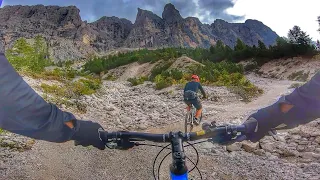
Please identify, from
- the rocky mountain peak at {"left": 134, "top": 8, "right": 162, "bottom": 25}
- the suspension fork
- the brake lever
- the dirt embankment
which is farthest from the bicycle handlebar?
the rocky mountain peak at {"left": 134, "top": 8, "right": 162, "bottom": 25}

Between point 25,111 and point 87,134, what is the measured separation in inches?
12.6

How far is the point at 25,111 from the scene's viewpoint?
0.98 m

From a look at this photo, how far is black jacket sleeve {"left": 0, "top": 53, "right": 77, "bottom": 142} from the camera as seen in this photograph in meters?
0.92

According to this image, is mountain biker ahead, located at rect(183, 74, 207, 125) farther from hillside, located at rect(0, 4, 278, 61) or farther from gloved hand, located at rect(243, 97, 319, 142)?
hillside, located at rect(0, 4, 278, 61)

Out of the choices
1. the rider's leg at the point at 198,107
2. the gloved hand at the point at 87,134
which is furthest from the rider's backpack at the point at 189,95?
the gloved hand at the point at 87,134

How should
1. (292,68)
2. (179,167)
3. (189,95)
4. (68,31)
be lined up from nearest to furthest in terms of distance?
→ (179,167) → (189,95) → (292,68) → (68,31)

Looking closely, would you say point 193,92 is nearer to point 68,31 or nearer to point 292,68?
point 292,68

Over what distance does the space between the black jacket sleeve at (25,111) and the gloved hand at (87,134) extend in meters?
0.08

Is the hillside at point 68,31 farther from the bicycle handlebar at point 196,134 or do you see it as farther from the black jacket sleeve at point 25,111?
the black jacket sleeve at point 25,111

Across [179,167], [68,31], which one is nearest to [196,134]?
[179,167]

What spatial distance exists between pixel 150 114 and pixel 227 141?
9.66m

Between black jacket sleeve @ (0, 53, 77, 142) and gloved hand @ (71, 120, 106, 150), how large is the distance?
0.26 feet

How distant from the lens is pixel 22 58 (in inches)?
830

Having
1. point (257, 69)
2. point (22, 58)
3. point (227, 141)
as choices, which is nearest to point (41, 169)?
point (227, 141)
